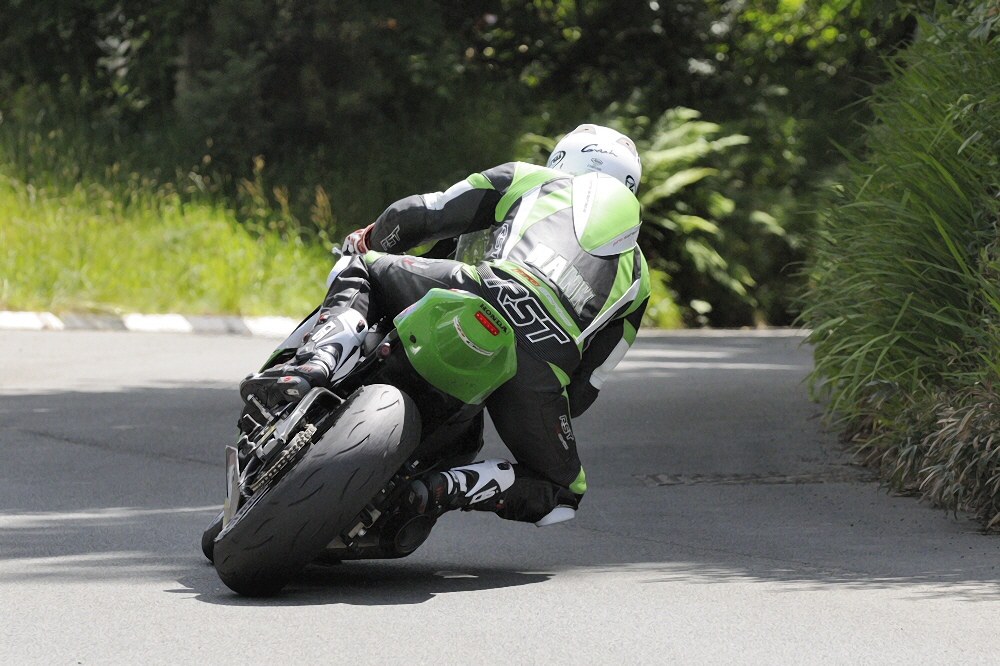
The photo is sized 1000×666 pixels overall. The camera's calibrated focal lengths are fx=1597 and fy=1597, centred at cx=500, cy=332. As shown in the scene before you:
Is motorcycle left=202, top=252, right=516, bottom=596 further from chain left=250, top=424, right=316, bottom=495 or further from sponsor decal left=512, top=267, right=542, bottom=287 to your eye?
sponsor decal left=512, top=267, right=542, bottom=287

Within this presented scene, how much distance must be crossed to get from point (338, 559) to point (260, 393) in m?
0.72

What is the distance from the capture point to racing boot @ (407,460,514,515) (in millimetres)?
5305

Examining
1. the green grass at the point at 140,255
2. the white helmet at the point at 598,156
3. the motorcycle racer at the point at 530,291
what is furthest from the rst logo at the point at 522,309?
the green grass at the point at 140,255

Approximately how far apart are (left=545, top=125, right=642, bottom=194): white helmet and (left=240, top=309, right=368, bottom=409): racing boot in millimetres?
1122

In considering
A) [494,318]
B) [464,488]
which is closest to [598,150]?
[494,318]

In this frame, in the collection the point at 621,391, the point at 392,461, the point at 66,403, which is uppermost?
the point at 392,461

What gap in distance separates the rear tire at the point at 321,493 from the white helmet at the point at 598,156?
1365 mm

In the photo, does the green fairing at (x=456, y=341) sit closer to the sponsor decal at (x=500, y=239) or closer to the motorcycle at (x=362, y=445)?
the motorcycle at (x=362, y=445)

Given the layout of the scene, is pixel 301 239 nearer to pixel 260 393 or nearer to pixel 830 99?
pixel 830 99

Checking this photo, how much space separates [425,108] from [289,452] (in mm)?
17417

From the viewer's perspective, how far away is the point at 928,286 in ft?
26.6

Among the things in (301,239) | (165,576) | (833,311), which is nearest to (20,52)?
(301,239)

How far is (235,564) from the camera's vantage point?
5043mm

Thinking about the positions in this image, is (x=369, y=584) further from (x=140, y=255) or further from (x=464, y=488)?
(x=140, y=255)
